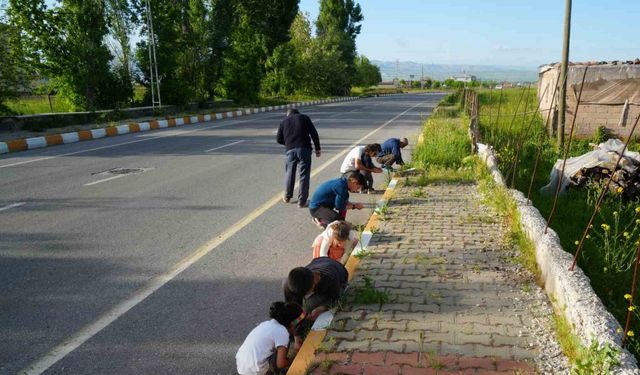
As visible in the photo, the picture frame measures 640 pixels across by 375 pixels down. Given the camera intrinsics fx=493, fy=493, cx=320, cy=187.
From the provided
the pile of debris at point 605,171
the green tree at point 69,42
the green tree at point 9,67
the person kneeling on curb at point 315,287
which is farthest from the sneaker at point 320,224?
the green tree at point 69,42

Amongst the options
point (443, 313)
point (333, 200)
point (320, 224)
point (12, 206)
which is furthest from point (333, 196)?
point (12, 206)

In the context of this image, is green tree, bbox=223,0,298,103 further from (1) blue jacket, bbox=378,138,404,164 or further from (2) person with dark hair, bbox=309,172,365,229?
(2) person with dark hair, bbox=309,172,365,229

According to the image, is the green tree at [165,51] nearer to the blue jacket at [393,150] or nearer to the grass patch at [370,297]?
the blue jacket at [393,150]

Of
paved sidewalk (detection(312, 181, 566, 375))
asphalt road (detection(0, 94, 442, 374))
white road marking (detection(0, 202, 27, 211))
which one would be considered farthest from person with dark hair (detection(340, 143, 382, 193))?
white road marking (detection(0, 202, 27, 211))

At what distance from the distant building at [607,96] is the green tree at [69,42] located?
16556 mm

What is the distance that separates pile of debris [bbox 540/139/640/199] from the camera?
6.48 metres

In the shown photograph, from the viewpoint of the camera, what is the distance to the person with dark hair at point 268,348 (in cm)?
294

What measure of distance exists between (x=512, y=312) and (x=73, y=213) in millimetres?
5522

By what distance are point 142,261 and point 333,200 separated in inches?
83.2

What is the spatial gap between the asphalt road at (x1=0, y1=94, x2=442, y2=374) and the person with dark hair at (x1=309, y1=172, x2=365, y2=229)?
274 mm

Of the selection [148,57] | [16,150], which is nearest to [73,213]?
[16,150]

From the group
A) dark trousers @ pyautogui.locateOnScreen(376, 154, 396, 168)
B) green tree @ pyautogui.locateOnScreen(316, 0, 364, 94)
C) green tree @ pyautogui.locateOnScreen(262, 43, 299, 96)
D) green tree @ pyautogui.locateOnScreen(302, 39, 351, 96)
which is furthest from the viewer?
green tree @ pyautogui.locateOnScreen(316, 0, 364, 94)

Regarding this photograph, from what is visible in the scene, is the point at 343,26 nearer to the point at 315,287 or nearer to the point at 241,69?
the point at 241,69

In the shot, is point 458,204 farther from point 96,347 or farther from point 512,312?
point 96,347
